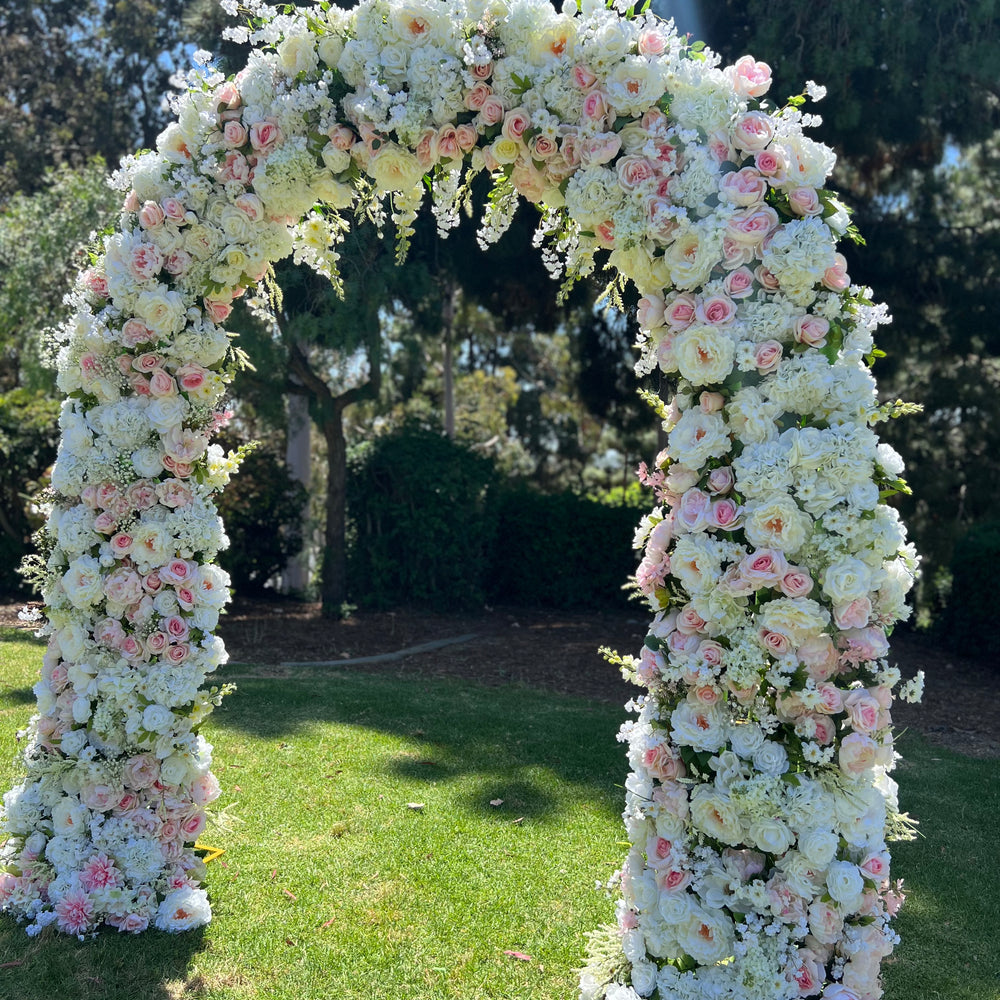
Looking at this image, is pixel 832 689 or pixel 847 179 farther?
pixel 847 179

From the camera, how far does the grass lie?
10.5 ft

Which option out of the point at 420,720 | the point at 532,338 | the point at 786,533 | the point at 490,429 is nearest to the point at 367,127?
the point at 786,533

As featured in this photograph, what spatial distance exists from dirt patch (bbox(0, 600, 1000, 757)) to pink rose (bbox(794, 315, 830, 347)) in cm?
498

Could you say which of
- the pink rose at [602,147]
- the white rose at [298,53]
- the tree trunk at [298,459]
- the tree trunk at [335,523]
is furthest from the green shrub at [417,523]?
the pink rose at [602,147]

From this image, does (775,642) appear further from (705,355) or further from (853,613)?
(705,355)

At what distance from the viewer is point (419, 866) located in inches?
161

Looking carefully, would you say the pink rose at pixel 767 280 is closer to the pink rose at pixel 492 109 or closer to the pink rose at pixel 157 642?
the pink rose at pixel 492 109

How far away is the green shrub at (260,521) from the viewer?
1071cm

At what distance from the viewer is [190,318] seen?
136 inches

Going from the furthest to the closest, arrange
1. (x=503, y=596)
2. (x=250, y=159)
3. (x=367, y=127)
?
(x=503, y=596) < (x=250, y=159) < (x=367, y=127)

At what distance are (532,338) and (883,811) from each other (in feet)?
69.7

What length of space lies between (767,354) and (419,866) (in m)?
2.67

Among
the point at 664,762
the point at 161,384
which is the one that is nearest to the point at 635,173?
the point at 664,762

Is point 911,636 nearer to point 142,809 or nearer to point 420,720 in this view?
point 420,720
